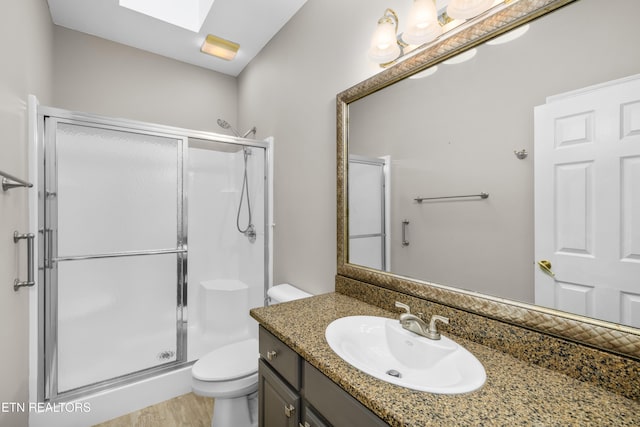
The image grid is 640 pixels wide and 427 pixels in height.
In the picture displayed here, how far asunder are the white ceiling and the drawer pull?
2.28m

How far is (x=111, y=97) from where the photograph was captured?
240 centimetres

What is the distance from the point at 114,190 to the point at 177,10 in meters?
1.45

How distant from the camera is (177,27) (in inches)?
86.7

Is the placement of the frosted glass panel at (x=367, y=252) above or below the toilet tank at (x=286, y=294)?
above

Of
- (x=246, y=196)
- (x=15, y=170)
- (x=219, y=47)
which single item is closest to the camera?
(x=15, y=170)

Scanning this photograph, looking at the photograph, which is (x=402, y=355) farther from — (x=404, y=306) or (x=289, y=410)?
(x=289, y=410)

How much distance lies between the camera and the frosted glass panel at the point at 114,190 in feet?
6.03

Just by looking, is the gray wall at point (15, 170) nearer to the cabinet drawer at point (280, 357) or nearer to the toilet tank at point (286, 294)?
the cabinet drawer at point (280, 357)

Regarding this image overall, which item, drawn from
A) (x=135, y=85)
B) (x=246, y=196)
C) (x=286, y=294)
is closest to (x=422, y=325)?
(x=286, y=294)

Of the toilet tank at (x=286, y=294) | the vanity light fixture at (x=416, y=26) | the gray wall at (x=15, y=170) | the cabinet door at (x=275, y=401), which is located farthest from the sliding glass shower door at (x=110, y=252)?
the vanity light fixture at (x=416, y=26)

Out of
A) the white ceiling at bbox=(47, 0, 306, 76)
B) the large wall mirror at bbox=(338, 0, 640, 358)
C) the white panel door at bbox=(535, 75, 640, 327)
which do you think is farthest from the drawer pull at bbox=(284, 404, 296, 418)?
the white ceiling at bbox=(47, 0, 306, 76)

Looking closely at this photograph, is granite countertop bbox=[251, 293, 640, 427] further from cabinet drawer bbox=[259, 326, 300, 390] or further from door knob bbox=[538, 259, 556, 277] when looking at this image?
door knob bbox=[538, 259, 556, 277]

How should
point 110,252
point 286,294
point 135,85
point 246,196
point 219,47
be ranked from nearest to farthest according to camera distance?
point 286,294, point 110,252, point 219,47, point 135,85, point 246,196

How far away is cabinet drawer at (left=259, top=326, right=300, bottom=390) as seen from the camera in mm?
966
